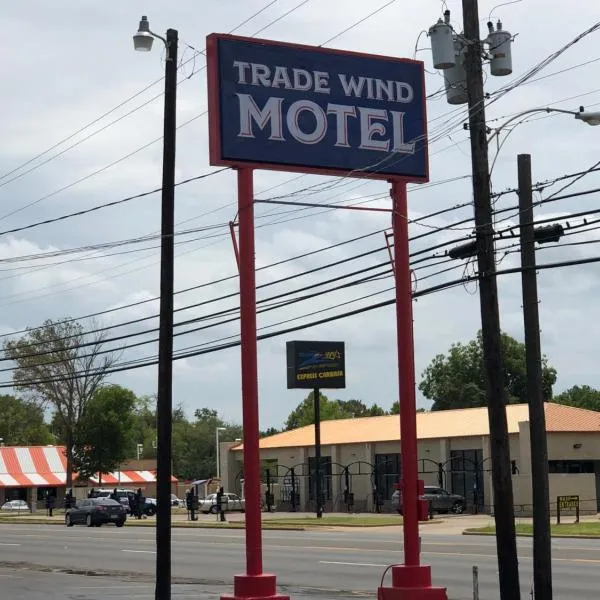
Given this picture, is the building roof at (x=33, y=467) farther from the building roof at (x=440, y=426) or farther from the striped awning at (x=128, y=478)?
the building roof at (x=440, y=426)

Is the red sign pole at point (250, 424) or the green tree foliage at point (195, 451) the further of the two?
the green tree foliage at point (195, 451)

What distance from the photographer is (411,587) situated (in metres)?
16.5

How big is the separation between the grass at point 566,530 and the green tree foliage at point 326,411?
83.1m

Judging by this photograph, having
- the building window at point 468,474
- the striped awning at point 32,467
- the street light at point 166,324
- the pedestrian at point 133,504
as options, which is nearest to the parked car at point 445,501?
the building window at point 468,474

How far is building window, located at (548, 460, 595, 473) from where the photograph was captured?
60369 mm

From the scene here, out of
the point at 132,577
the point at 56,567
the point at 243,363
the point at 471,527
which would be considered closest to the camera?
the point at 243,363

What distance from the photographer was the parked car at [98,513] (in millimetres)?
58656

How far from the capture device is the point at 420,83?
1822 cm

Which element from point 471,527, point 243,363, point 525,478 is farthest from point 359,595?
point 525,478

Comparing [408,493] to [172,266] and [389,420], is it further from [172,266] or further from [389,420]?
[389,420]

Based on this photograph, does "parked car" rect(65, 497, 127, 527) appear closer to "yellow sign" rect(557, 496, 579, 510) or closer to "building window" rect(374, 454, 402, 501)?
"building window" rect(374, 454, 402, 501)

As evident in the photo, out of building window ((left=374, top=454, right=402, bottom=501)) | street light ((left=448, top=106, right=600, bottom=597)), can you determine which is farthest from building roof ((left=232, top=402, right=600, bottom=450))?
street light ((left=448, top=106, right=600, bottom=597))

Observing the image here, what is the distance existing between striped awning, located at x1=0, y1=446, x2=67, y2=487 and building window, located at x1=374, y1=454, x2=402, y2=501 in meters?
34.5

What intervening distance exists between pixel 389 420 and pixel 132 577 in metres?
48.8
